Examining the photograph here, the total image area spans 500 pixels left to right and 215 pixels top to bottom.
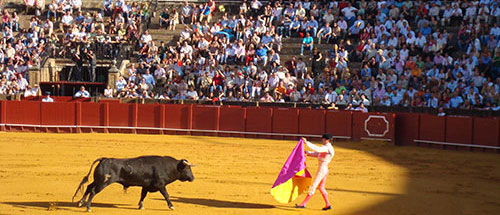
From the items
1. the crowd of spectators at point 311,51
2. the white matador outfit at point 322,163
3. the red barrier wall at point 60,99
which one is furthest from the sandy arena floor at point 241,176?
the red barrier wall at point 60,99

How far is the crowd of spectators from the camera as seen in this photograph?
24219 millimetres

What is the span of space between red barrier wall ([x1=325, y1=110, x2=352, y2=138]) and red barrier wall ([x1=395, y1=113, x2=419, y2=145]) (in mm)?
Answer: 1503

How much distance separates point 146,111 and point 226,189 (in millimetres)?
11046

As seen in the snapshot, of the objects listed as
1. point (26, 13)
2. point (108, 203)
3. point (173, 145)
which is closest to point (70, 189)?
point (108, 203)

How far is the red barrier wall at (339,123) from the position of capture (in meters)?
23.5

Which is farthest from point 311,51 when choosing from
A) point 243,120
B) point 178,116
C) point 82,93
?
point 82,93

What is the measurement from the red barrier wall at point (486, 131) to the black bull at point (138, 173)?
12327 millimetres

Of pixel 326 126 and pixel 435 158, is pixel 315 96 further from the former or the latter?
pixel 435 158

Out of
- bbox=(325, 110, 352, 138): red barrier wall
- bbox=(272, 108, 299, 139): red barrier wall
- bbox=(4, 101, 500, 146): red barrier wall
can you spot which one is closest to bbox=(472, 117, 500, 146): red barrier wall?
bbox=(4, 101, 500, 146): red barrier wall

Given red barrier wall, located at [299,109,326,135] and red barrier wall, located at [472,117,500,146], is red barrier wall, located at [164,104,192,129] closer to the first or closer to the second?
red barrier wall, located at [299,109,326,135]

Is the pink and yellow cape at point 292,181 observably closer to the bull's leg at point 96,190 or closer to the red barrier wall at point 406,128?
the bull's leg at point 96,190

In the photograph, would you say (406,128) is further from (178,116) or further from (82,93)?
(82,93)

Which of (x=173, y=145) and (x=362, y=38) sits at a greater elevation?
(x=362, y=38)

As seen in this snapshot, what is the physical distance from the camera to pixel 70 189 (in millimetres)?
14055
